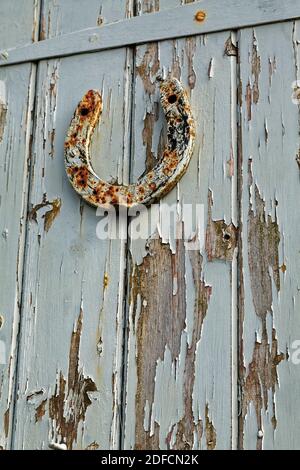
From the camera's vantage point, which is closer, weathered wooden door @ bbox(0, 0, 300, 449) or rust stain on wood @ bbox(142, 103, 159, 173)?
weathered wooden door @ bbox(0, 0, 300, 449)

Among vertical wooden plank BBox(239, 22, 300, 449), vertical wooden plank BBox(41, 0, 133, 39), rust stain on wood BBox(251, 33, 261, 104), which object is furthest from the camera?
vertical wooden plank BBox(41, 0, 133, 39)

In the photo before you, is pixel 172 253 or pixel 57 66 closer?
pixel 172 253

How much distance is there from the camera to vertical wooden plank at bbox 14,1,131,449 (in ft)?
3.84

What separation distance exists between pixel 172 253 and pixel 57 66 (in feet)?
1.27

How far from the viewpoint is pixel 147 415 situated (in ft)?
3.73

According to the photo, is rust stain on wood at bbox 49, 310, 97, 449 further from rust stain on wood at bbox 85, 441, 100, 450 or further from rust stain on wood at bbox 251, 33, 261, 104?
rust stain on wood at bbox 251, 33, 261, 104

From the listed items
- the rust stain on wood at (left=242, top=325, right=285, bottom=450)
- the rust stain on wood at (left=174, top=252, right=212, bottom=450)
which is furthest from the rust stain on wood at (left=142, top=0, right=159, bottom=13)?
the rust stain on wood at (left=242, top=325, right=285, bottom=450)

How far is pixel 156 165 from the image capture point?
121 cm

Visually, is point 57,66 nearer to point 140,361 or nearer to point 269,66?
point 269,66

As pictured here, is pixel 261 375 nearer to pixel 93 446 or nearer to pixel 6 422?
pixel 93 446

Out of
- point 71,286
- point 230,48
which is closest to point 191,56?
point 230,48

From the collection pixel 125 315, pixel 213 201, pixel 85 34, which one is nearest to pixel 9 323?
pixel 125 315
